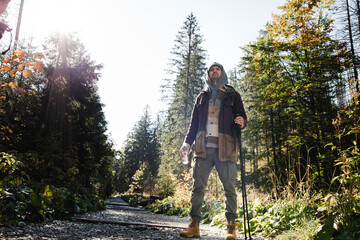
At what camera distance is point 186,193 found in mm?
9516

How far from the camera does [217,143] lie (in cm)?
313

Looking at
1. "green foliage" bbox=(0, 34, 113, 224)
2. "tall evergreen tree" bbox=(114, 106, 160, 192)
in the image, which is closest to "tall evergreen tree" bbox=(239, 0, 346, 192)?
"green foliage" bbox=(0, 34, 113, 224)

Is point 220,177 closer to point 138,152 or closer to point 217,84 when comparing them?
point 217,84

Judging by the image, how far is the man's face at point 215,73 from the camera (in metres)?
3.50

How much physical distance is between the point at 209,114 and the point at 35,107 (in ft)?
23.6

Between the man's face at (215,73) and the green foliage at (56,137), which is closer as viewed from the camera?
the man's face at (215,73)

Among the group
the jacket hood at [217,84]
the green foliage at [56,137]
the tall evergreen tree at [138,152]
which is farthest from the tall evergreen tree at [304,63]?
the tall evergreen tree at [138,152]

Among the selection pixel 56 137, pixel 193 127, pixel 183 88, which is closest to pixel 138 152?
pixel 183 88

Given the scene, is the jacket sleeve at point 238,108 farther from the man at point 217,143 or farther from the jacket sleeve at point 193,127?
the jacket sleeve at point 193,127

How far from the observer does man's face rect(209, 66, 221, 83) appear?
3.50m

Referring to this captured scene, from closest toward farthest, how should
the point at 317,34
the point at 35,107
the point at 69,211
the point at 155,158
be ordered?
the point at 69,211, the point at 35,107, the point at 317,34, the point at 155,158

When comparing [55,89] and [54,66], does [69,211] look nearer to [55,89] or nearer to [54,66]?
[55,89]

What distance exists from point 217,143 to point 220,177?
1.43ft

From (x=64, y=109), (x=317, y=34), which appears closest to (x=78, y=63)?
(x=64, y=109)
